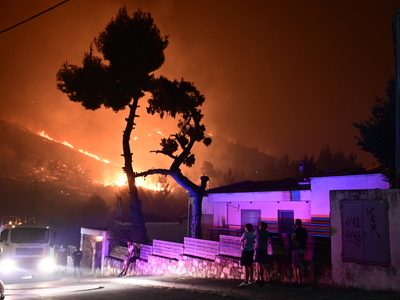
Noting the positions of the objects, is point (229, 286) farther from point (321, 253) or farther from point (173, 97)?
point (173, 97)

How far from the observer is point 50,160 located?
505 feet

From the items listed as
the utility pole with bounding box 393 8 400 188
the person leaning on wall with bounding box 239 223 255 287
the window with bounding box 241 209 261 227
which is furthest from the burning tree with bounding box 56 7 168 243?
the utility pole with bounding box 393 8 400 188

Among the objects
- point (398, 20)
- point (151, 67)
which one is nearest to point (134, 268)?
point (151, 67)

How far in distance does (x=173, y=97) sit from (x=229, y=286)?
1295 centimetres

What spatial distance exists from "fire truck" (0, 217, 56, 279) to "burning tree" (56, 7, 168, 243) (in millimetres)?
5308

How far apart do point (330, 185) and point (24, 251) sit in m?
16.4

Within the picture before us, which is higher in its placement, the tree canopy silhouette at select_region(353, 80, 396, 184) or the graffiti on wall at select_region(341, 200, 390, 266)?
the tree canopy silhouette at select_region(353, 80, 396, 184)

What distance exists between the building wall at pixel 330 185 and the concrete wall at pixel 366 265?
745 cm

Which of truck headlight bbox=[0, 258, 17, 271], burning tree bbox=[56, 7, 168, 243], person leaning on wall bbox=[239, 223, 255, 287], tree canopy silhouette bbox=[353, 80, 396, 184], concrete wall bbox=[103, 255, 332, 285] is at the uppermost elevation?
burning tree bbox=[56, 7, 168, 243]

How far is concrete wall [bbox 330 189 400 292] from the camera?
7.57m

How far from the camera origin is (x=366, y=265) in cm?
798

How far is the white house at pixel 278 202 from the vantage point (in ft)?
54.3

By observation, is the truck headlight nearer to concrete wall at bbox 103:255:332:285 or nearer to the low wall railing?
concrete wall at bbox 103:255:332:285

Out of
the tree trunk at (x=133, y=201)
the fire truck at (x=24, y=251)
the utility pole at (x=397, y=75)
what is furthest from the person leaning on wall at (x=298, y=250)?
the fire truck at (x=24, y=251)
